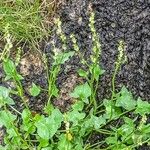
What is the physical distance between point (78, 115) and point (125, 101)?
182 mm

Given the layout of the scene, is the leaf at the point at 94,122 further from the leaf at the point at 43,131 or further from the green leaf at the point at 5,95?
the green leaf at the point at 5,95

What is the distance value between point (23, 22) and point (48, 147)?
0.50 m

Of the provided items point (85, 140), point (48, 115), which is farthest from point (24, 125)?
point (85, 140)

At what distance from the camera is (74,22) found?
2.14 meters

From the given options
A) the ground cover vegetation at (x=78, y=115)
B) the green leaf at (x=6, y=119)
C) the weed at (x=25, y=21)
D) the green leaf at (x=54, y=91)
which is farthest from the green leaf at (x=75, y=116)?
the weed at (x=25, y=21)

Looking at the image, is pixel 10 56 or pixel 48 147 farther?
pixel 10 56

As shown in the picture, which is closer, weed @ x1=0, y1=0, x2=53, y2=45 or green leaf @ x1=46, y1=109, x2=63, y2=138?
green leaf @ x1=46, y1=109, x2=63, y2=138

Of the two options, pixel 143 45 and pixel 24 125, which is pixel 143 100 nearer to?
pixel 143 45

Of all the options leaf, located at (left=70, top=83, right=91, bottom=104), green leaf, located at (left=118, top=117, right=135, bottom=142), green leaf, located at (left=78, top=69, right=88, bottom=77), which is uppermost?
green leaf, located at (left=78, top=69, right=88, bottom=77)

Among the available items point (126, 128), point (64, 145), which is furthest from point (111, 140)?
point (64, 145)

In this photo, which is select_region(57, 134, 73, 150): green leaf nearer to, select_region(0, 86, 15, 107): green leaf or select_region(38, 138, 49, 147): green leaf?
select_region(38, 138, 49, 147): green leaf

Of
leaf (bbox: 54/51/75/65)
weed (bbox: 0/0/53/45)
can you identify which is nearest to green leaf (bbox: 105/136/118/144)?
leaf (bbox: 54/51/75/65)

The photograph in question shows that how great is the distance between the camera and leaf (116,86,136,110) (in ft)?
6.77

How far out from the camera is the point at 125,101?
81.3 inches
